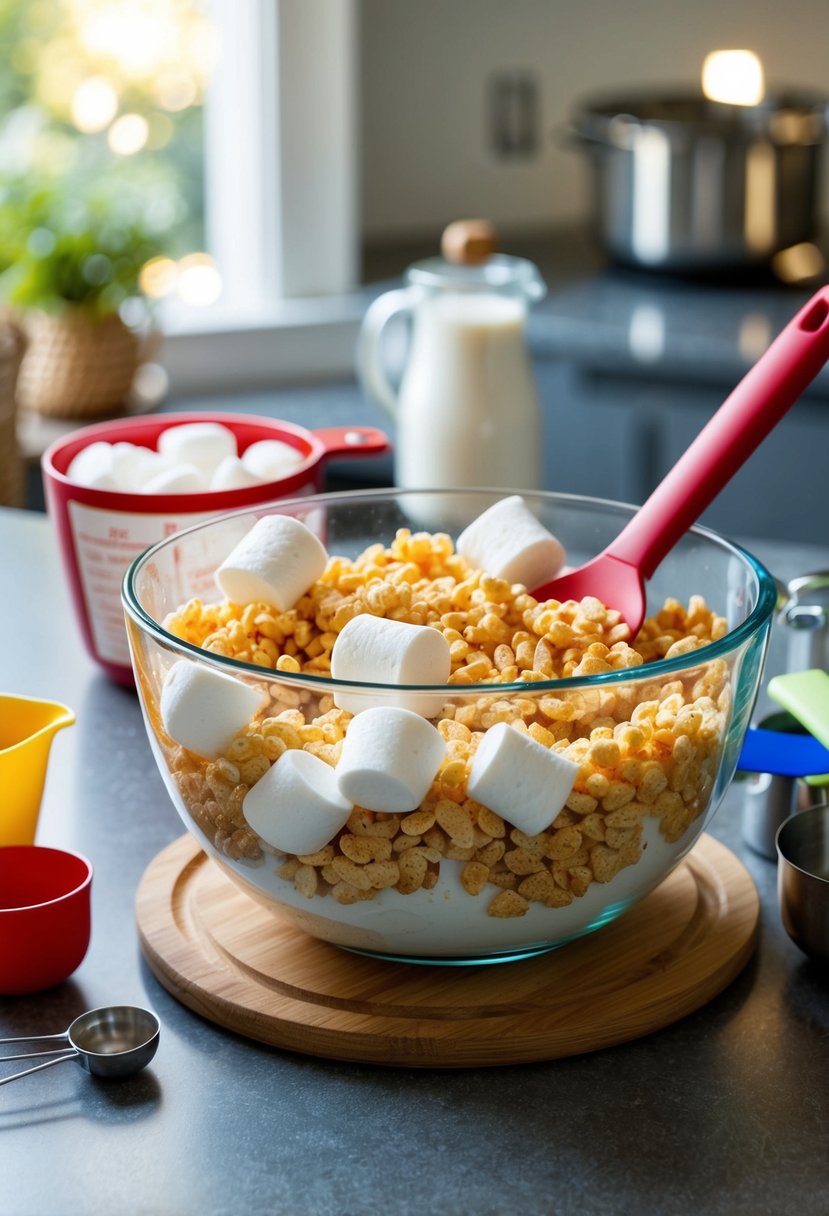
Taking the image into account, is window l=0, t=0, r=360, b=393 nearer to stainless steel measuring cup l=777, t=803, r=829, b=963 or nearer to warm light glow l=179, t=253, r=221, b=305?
warm light glow l=179, t=253, r=221, b=305

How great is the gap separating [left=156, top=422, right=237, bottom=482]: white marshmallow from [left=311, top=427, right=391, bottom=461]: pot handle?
0.08 m

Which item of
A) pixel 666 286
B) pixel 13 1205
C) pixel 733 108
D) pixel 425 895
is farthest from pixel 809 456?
pixel 13 1205

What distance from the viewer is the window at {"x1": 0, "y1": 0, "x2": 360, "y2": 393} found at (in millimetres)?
2881

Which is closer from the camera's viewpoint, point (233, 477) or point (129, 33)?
point (233, 477)

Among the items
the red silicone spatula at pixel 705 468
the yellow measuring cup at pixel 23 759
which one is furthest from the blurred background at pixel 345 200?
the red silicone spatula at pixel 705 468

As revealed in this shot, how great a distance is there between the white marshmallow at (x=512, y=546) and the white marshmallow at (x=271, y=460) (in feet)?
1.02

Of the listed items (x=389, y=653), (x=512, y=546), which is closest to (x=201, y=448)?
(x=512, y=546)

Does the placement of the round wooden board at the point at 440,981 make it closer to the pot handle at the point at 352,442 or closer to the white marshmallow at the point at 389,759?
the white marshmallow at the point at 389,759

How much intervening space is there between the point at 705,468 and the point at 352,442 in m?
0.46

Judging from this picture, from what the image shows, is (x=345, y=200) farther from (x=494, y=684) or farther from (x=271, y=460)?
(x=494, y=684)

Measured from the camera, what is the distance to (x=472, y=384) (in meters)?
1.70

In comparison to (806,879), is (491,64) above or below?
above

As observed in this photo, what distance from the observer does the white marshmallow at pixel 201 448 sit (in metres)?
1.31

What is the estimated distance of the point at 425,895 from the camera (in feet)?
2.63
